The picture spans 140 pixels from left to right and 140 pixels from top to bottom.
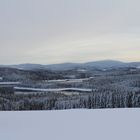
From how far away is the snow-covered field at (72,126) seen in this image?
4.01 m

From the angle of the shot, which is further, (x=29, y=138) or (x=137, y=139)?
(x=29, y=138)

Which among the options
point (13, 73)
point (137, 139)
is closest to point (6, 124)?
point (137, 139)

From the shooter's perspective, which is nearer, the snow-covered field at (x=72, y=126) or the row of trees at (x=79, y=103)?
the snow-covered field at (x=72, y=126)

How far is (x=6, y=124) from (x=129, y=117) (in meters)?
1.85

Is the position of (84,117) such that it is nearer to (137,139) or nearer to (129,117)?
(129,117)

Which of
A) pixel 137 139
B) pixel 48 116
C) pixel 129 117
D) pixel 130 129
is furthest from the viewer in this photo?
pixel 48 116

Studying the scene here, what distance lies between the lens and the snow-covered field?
13.2 feet

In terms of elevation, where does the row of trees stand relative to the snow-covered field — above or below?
below

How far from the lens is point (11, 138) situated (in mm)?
3895

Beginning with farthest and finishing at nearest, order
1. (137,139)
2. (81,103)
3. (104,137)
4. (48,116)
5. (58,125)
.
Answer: (81,103) → (48,116) → (58,125) → (104,137) → (137,139)

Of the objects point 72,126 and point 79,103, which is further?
point 79,103

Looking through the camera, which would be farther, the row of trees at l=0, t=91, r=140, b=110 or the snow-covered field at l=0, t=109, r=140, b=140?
the row of trees at l=0, t=91, r=140, b=110

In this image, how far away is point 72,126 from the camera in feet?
15.3

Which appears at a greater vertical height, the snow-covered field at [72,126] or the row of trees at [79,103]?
the snow-covered field at [72,126]
